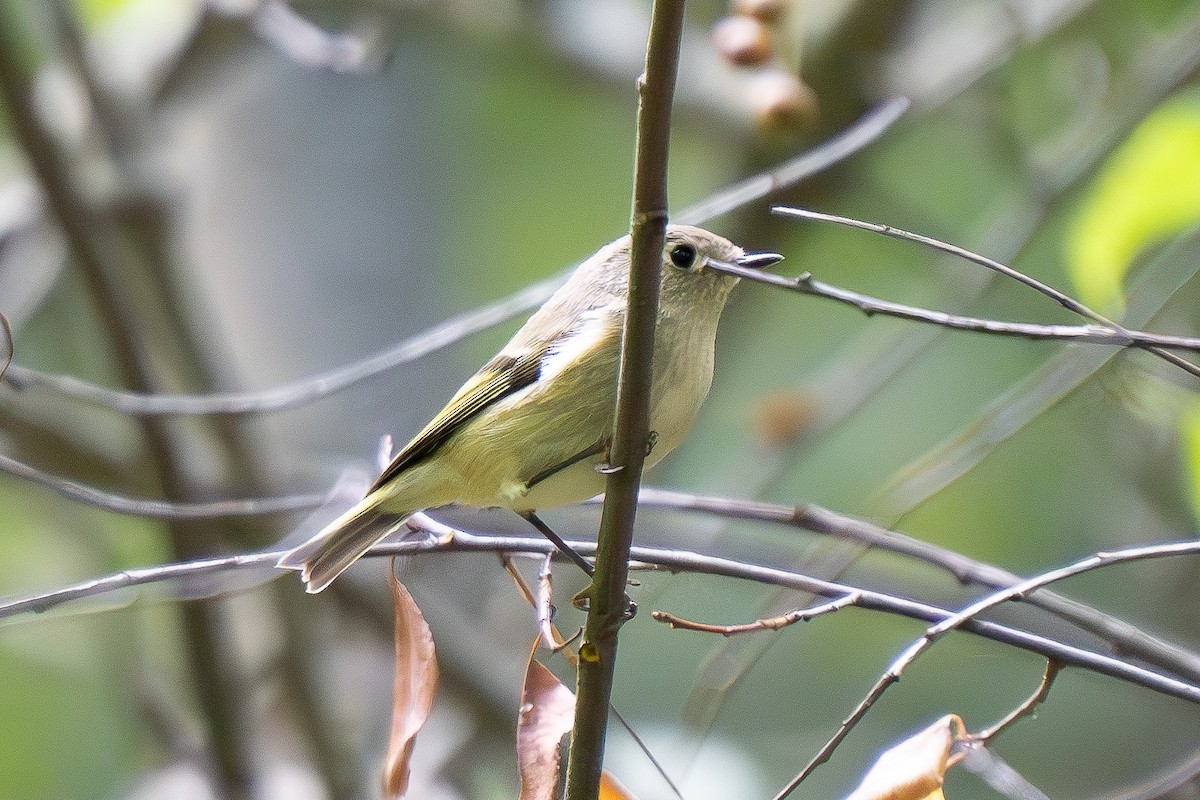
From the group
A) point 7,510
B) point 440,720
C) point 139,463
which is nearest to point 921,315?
point 440,720

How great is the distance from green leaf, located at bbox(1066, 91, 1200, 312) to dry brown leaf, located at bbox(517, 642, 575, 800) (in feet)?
5.22

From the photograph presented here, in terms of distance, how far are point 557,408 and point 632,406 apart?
62 centimetres

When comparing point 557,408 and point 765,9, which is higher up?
point 765,9

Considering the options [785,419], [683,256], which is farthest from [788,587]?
[785,419]

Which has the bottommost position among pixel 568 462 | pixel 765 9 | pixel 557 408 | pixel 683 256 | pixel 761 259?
pixel 568 462

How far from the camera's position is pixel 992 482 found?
4758 millimetres

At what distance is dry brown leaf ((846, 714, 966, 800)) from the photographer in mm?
1434

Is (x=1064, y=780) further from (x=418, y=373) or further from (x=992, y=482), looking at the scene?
(x=418, y=373)

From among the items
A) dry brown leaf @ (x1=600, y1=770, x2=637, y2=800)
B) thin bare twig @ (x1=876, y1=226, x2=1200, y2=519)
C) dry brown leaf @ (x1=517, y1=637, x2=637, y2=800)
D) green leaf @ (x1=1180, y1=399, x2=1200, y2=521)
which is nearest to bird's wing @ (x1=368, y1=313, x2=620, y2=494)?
dry brown leaf @ (x1=517, y1=637, x2=637, y2=800)

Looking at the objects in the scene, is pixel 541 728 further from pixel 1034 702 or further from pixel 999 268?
pixel 999 268

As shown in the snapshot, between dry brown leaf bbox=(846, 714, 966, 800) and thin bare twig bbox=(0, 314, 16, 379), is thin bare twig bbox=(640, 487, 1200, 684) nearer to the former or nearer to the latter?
dry brown leaf bbox=(846, 714, 966, 800)

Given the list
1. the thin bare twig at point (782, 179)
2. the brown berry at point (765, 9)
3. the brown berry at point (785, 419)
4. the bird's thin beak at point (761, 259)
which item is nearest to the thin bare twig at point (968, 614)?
the bird's thin beak at point (761, 259)

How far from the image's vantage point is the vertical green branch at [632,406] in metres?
1.22

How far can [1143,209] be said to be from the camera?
101 inches
